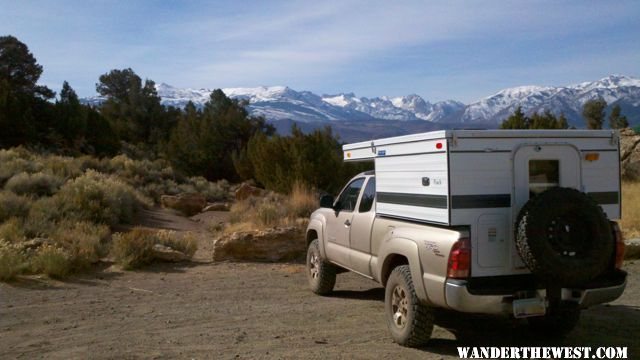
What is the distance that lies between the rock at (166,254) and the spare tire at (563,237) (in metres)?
8.55

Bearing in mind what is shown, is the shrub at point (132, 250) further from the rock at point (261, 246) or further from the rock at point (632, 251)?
the rock at point (632, 251)

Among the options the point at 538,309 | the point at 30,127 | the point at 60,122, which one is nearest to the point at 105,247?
the point at 538,309

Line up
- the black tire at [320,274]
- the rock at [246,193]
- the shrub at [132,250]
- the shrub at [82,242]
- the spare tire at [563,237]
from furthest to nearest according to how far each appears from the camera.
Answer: the rock at [246,193] < the shrub at [132,250] < the shrub at [82,242] < the black tire at [320,274] < the spare tire at [563,237]

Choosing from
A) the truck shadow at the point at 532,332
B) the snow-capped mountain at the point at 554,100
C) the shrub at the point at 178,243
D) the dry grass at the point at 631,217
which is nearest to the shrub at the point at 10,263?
the shrub at the point at 178,243

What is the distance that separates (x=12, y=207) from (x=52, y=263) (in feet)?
20.3

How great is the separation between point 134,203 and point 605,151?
17795mm

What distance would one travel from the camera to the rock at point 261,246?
1295 centimetres

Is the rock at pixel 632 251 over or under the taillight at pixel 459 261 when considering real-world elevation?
under

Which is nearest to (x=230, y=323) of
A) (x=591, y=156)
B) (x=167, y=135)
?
(x=591, y=156)

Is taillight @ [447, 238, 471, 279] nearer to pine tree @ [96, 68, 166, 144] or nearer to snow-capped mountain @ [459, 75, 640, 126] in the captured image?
pine tree @ [96, 68, 166, 144]

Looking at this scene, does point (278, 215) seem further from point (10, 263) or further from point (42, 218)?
point (10, 263)

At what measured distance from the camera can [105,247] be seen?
12852 millimetres

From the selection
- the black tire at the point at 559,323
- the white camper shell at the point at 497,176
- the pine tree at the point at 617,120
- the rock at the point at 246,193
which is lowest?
the black tire at the point at 559,323

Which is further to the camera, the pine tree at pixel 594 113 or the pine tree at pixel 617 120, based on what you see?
the pine tree at pixel 594 113
